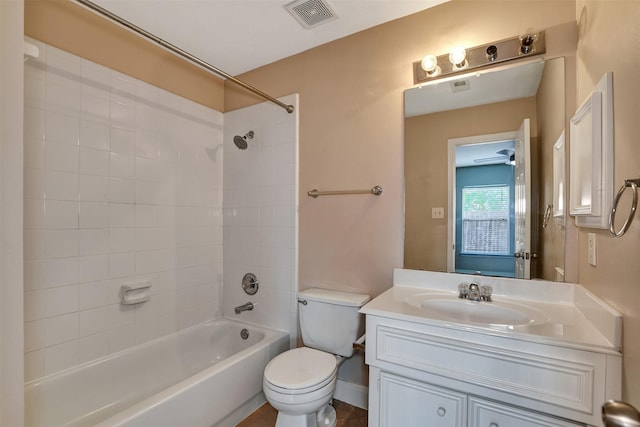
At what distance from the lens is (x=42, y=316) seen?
4.80 feet

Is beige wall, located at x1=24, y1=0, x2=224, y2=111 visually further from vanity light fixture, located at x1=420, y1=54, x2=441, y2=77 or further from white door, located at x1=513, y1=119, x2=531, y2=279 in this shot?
white door, located at x1=513, y1=119, x2=531, y2=279

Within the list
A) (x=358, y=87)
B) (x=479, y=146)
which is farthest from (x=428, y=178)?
(x=358, y=87)

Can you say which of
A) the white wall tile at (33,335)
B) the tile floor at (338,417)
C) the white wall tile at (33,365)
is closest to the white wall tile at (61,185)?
the white wall tile at (33,335)

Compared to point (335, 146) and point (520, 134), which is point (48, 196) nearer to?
point (335, 146)

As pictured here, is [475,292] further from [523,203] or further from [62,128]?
[62,128]

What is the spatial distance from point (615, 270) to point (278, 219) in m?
1.77

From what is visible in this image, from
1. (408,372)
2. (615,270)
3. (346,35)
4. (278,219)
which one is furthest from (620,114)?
(278,219)

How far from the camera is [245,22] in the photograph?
1755 millimetres

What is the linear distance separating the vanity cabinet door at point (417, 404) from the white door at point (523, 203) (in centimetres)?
70

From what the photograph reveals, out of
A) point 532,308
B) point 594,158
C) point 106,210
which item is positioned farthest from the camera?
point 106,210

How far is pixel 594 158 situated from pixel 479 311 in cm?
77

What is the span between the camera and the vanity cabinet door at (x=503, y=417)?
0.97 m

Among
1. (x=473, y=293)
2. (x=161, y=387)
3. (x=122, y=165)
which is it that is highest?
(x=122, y=165)

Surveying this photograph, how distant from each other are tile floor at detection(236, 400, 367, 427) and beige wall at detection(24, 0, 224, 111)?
7.41 ft
